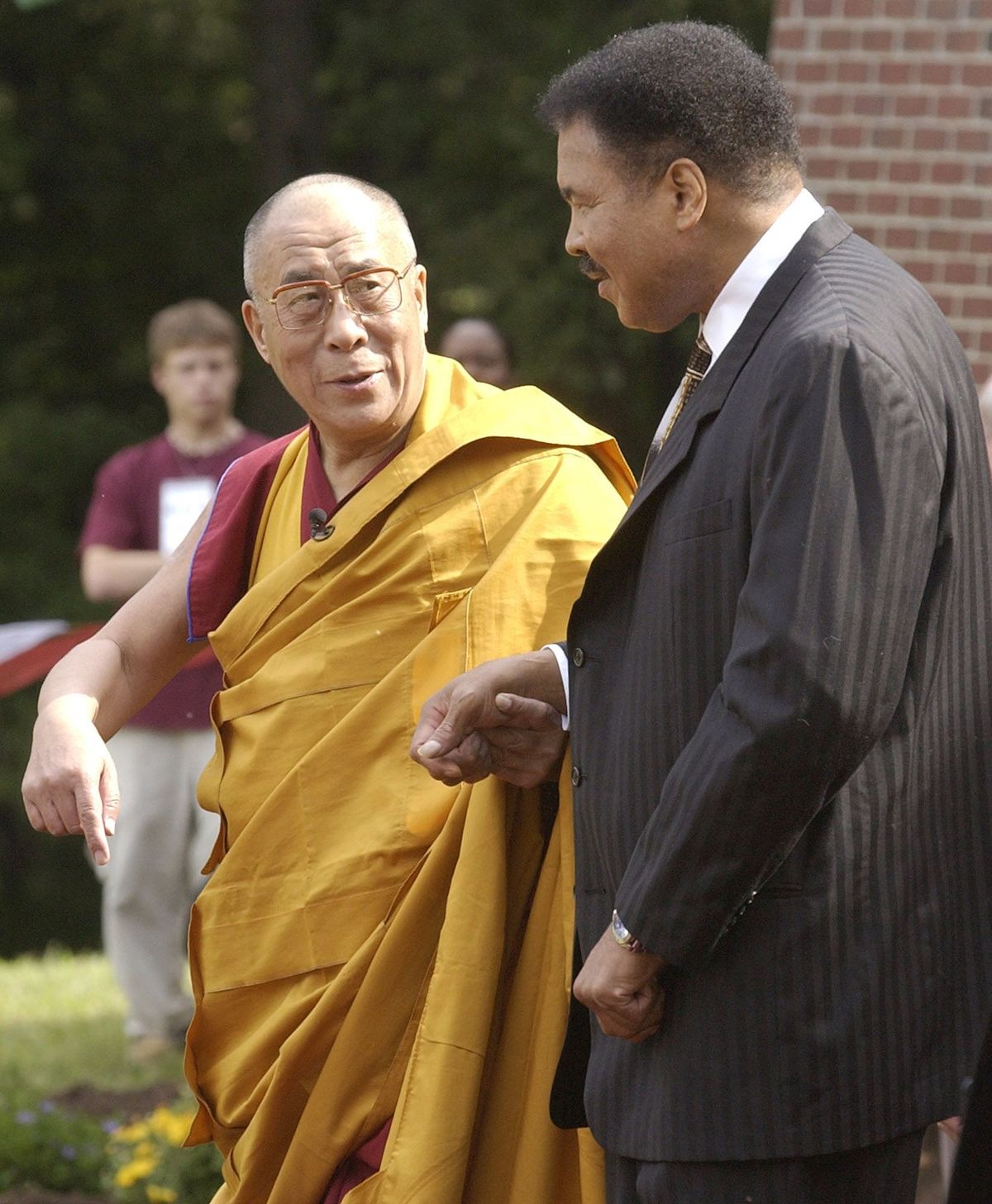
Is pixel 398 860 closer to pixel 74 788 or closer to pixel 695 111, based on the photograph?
pixel 74 788

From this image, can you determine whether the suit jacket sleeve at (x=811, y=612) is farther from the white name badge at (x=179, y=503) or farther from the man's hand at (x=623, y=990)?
the white name badge at (x=179, y=503)

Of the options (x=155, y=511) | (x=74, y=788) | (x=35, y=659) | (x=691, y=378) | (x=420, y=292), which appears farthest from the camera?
(x=155, y=511)

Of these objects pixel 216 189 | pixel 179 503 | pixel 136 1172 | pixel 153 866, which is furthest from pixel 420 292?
pixel 216 189

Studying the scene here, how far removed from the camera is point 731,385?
206cm

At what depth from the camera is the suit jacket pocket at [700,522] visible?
6.63ft

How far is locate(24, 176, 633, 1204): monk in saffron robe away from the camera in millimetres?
2549

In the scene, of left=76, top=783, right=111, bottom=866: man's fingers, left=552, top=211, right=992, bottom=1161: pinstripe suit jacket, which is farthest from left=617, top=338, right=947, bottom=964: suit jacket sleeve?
left=76, top=783, right=111, bottom=866: man's fingers

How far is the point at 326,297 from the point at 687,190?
824 mm

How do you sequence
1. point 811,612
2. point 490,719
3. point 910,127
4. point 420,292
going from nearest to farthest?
point 811,612 < point 490,719 < point 420,292 < point 910,127

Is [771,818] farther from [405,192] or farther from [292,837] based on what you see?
[405,192]

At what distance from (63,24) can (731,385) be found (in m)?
12.7

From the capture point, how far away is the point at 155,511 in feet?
18.5

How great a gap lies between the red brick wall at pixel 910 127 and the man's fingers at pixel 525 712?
10.8 ft

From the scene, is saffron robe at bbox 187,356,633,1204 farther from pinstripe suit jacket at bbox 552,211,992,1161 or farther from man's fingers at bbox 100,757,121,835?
pinstripe suit jacket at bbox 552,211,992,1161
